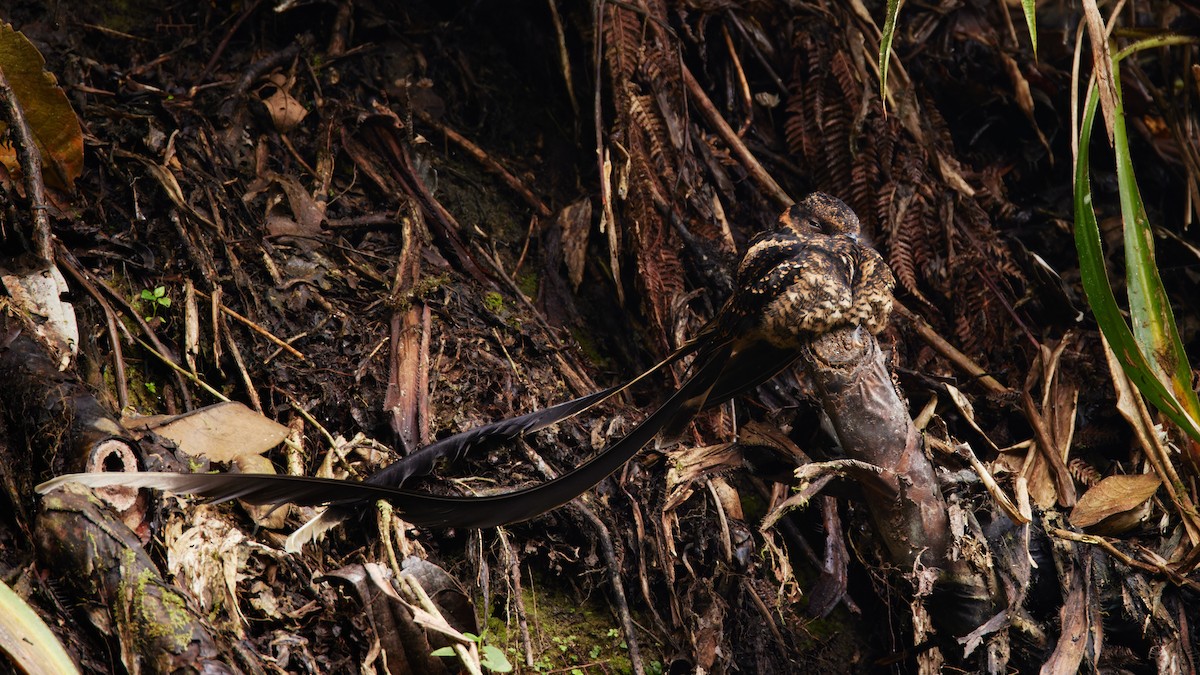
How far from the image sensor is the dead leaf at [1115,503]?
215cm

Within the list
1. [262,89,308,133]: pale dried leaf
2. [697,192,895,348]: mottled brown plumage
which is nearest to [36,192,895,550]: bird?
[697,192,895,348]: mottled brown plumage

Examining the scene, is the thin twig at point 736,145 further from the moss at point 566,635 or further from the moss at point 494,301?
the moss at point 566,635

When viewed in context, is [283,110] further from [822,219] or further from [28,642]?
[28,642]

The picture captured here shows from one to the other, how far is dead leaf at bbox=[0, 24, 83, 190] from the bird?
1.02 metres

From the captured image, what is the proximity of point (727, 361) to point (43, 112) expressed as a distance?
1581 mm

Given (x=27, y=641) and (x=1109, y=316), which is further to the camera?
(x=1109, y=316)

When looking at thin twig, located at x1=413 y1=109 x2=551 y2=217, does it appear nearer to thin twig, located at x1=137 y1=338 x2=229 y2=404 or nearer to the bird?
the bird

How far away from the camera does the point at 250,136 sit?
2.48m

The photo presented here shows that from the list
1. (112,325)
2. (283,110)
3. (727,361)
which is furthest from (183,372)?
(727,361)

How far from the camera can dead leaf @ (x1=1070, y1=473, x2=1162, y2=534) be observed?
7.06ft

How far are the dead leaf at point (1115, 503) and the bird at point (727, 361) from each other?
83 cm

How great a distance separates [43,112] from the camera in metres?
1.98

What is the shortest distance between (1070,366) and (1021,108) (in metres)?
0.90

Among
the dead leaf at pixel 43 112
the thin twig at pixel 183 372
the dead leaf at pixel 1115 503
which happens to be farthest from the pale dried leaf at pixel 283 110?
the dead leaf at pixel 1115 503
